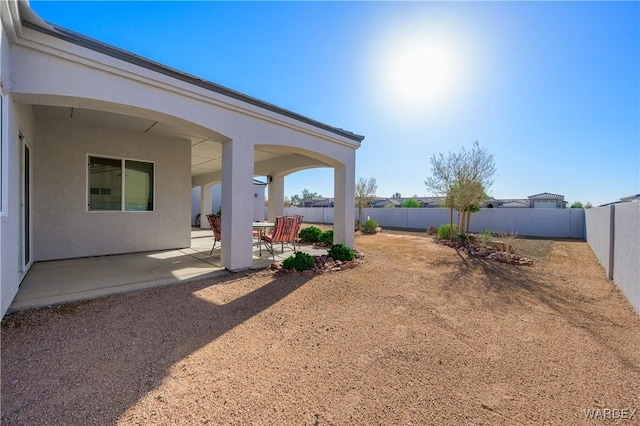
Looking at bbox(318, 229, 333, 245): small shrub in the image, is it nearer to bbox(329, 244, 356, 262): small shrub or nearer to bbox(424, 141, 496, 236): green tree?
bbox(329, 244, 356, 262): small shrub

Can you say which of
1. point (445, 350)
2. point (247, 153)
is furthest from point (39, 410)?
point (247, 153)

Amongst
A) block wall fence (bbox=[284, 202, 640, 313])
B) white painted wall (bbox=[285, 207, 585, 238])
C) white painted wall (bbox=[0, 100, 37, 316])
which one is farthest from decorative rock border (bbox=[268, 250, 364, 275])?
white painted wall (bbox=[285, 207, 585, 238])

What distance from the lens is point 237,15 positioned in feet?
20.4

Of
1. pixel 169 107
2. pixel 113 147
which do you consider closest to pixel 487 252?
pixel 169 107

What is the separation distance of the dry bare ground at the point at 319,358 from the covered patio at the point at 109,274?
13.8 inches

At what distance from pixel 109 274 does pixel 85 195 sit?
8.13 feet

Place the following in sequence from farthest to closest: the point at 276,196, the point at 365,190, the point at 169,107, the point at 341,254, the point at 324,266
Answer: the point at 365,190 < the point at 276,196 < the point at 341,254 < the point at 324,266 < the point at 169,107

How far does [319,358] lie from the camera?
2.47 meters

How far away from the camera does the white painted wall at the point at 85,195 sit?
5.54 meters

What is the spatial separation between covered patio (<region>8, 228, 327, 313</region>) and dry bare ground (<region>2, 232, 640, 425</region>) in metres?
0.35

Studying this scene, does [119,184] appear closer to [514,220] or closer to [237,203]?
[237,203]

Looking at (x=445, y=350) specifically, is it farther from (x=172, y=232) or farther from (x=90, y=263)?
(x=172, y=232)

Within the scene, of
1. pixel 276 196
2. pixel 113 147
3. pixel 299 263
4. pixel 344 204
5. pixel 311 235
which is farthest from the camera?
pixel 276 196

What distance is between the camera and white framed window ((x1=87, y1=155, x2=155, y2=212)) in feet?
20.2
